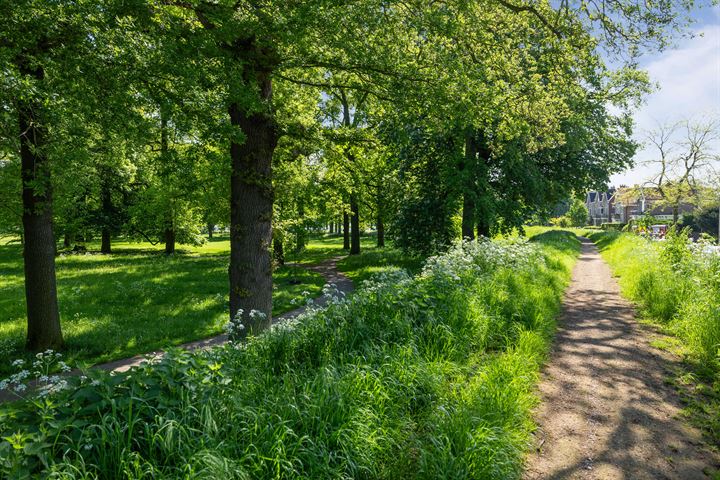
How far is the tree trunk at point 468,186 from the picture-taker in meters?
16.4

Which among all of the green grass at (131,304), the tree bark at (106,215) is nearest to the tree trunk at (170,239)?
the tree bark at (106,215)

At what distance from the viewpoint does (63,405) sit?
298cm

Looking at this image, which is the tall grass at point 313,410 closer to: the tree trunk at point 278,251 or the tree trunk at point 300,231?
the tree trunk at point 300,231

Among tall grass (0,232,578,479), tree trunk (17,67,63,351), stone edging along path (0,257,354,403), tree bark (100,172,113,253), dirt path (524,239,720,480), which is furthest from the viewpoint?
tree bark (100,172,113,253)

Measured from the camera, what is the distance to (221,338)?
10289mm

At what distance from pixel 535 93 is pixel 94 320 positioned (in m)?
12.7

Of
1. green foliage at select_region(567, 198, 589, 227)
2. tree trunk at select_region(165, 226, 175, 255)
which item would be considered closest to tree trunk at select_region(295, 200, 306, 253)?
tree trunk at select_region(165, 226, 175, 255)

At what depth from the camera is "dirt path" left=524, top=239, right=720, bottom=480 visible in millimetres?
3842

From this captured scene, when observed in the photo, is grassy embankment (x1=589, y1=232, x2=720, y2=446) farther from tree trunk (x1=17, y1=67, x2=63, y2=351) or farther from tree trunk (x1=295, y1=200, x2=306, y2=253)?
tree trunk (x1=295, y1=200, x2=306, y2=253)

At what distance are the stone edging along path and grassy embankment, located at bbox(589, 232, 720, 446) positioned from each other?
5.55m

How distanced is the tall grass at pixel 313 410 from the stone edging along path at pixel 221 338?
46 centimetres

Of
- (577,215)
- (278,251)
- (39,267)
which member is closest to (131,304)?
(39,267)

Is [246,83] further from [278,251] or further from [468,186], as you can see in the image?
[278,251]

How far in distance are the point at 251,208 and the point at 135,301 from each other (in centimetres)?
843
